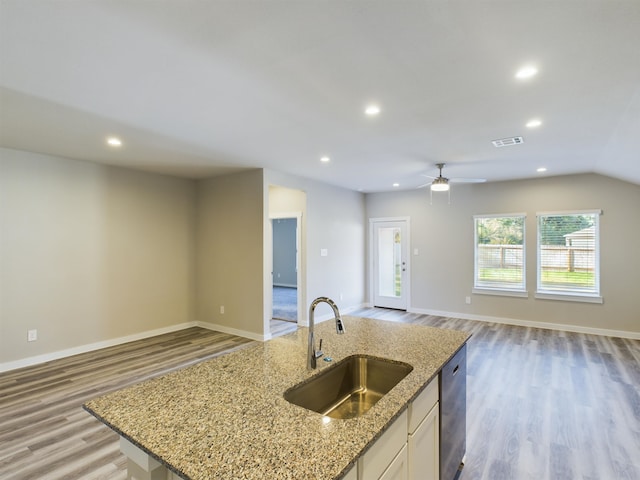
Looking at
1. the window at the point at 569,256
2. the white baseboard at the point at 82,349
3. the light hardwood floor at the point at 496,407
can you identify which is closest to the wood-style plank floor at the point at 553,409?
the light hardwood floor at the point at 496,407

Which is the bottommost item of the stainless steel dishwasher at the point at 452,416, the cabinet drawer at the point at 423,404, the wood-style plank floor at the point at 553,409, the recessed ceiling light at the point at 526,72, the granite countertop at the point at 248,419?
the wood-style plank floor at the point at 553,409

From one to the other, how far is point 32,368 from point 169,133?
332cm

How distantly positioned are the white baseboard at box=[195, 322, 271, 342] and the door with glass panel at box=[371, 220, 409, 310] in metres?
3.23

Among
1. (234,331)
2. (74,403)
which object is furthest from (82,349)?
(234,331)

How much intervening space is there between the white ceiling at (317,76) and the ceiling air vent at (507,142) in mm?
98

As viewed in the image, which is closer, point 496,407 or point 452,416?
point 452,416

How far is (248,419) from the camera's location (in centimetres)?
117

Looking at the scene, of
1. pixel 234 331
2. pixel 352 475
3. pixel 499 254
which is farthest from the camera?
pixel 499 254

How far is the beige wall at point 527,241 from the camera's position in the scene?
204 inches

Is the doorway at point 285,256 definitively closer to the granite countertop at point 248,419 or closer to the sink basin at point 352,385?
the sink basin at point 352,385

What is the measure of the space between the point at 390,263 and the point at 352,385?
18.8 ft

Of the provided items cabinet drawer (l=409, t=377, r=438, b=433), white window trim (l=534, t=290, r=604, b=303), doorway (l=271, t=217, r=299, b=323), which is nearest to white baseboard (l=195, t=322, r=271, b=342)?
cabinet drawer (l=409, t=377, r=438, b=433)

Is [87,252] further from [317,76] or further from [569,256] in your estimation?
[569,256]

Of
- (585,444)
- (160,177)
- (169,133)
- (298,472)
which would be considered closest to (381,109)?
(169,133)
